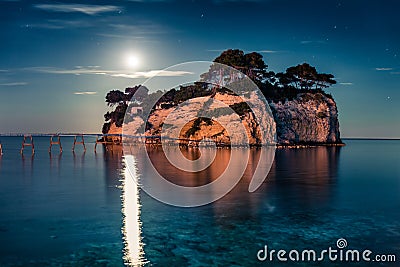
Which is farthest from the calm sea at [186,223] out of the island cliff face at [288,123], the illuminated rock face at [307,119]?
the illuminated rock face at [307,119]

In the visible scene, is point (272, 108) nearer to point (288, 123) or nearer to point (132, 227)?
point (288, 123)

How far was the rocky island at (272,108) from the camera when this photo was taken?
79.7 metres

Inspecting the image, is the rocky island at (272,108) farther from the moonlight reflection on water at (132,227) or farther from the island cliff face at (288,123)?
the moonlight reflection on water at (132,227)

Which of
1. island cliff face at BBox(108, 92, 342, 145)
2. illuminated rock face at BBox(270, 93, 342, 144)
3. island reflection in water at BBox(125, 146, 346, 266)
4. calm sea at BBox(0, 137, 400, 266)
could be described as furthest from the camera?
illuminated rock face at BBox(270, 93, 342, 144)

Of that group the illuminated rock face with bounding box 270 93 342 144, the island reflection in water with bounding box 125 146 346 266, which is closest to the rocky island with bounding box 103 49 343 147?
the illuminated rock face with bounding box 270 93 342 144

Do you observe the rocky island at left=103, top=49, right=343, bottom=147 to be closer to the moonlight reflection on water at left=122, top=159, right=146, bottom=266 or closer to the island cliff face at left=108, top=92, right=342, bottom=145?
the island cliff face at left=108, top=92, right=342, bottom=145

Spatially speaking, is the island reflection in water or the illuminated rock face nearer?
the island reflection in water

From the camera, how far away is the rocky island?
79688mm

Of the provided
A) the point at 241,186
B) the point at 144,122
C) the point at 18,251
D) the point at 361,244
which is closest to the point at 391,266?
the point at 361,244

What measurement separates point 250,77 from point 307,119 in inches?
534

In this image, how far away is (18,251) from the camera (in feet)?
48.0

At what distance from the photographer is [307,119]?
283 ft

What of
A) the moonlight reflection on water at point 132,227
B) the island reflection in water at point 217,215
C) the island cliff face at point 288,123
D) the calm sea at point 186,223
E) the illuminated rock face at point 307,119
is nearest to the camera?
the moonlight reflection on water at point 132,227

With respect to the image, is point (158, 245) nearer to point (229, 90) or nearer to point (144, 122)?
point (229, 90)
